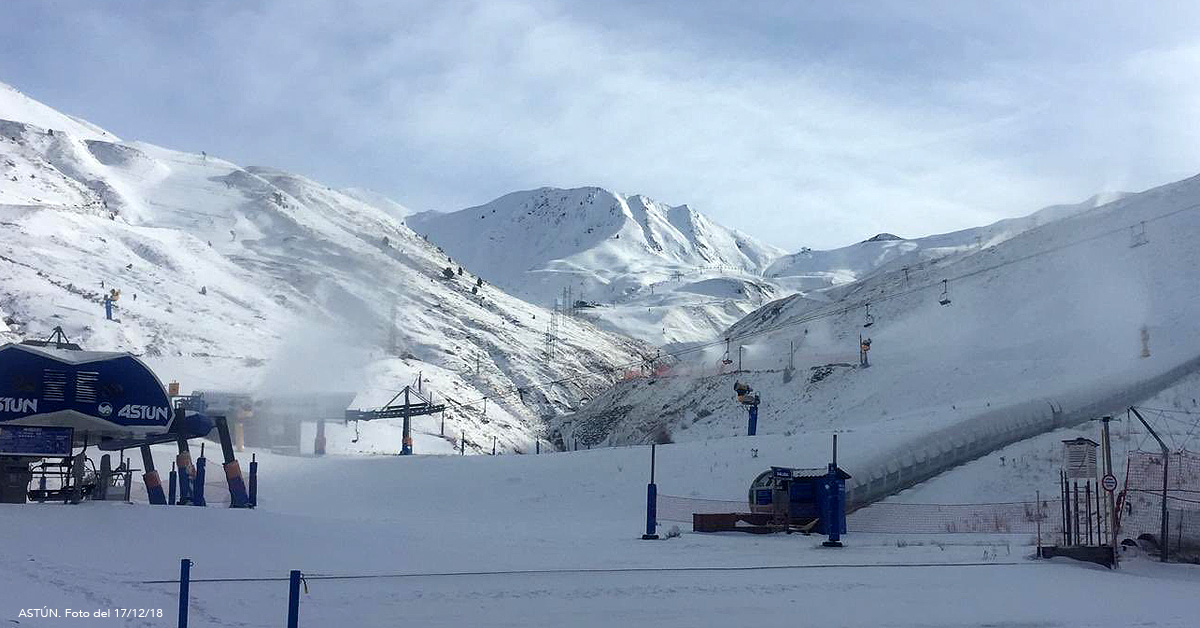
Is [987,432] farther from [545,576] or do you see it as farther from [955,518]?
[545,576]

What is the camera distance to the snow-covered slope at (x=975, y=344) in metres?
45.7

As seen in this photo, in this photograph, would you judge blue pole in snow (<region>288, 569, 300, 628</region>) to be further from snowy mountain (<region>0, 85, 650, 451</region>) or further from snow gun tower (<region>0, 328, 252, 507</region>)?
snowy mountain (<region>0, 85, 650, 451</region>)

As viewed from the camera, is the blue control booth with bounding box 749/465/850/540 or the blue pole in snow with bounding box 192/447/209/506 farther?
the blue pole in snow with bounding box 192/447/209/506

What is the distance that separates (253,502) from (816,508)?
50.2ft

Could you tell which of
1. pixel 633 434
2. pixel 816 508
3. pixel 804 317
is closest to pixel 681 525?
pixel 816 508

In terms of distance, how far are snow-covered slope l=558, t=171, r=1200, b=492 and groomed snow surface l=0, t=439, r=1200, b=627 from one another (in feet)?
47.3

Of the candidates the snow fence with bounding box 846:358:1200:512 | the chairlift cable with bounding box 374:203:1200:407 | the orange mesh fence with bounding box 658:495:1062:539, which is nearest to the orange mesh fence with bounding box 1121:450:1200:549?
the orange mesh fence with bounding box 658:495:1062:539

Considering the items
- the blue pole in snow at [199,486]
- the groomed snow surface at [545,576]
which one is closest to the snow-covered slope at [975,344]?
the groomed snow surface at [545,576]

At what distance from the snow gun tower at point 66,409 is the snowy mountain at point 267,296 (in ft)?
99.0

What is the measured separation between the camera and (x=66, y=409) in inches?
896

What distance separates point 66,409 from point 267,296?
68023mm

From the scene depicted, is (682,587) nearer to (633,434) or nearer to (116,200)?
(633,434)

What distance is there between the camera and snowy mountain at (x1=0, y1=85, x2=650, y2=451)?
6494 cm

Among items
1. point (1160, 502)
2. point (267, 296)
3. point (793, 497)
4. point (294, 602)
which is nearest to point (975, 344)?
point (793, 497)
